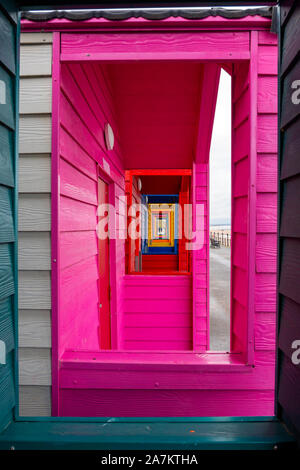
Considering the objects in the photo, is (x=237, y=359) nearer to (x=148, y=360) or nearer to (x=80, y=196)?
(x=148, y=360)

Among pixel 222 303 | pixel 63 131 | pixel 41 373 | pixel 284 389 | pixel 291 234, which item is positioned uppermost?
pixel 63 131

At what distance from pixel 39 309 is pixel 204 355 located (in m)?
0.95

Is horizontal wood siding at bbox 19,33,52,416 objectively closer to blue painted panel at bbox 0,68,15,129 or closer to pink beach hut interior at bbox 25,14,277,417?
pink beach hut interior at bbox 25,14,277,417

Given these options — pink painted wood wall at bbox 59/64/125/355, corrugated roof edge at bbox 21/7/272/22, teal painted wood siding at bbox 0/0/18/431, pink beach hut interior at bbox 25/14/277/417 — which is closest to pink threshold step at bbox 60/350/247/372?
pink beach hut interior at bbox 25/14/277/417

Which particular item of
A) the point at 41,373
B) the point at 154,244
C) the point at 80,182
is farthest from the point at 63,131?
the point at 154,244

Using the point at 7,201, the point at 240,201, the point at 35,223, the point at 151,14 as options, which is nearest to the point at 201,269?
the point at 240,201

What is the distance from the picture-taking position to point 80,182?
73.0 inches

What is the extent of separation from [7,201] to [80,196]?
0.96 m

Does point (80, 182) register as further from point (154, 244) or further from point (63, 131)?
point (154, 244)

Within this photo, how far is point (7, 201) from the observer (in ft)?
2.96

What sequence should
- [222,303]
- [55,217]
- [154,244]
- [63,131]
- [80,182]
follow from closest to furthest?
[55,217] → [63,131] → [80,182] → [222,303] → [154,244]

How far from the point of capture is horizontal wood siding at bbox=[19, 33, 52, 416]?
4.69 ft

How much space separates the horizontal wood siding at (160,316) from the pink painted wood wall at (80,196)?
1.56m

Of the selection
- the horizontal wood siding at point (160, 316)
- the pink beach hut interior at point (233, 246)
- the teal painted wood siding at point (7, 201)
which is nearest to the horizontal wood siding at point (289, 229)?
the pink beach hut interior at point (233, 246)
